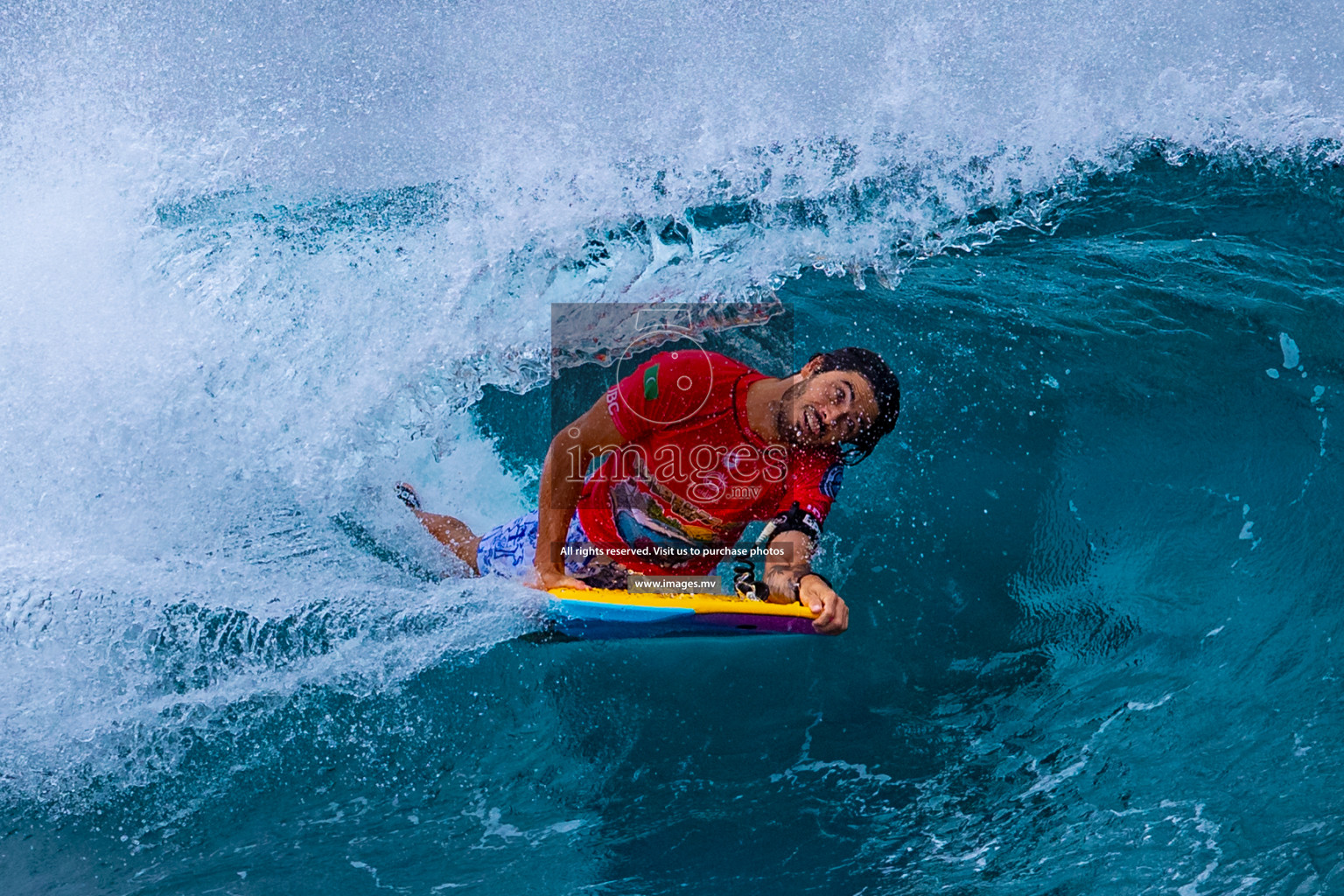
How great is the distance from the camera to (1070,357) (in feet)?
13.0

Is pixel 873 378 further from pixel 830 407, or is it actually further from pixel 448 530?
pixel 448 530

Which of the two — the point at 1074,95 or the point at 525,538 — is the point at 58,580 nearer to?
the point at 525,538

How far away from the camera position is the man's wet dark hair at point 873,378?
2.07 meters

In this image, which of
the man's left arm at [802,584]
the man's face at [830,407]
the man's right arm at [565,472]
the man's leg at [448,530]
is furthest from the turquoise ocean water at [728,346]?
the man's face at [830,407]

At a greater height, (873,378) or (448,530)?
(873,378)

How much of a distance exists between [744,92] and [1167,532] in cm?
278

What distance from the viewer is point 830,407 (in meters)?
2.07

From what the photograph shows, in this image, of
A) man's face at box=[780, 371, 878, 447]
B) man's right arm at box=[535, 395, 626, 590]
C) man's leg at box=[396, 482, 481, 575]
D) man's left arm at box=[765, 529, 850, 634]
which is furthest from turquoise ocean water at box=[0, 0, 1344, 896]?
man's face at box=[780, 371, 878, 447]

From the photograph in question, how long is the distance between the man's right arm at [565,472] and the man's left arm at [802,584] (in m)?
0.46

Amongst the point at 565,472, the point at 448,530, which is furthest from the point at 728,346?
the point at 565,472

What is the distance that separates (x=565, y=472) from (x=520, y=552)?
0.61 meters

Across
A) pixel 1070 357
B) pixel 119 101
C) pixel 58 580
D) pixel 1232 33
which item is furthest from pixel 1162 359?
pixel 119 101

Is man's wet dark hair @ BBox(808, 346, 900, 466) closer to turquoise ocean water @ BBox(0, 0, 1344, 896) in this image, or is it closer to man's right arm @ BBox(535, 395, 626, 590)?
man's right arm @ BBox(535, 395, 626, 590)

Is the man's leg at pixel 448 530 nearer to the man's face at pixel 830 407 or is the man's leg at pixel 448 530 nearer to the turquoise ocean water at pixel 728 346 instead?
the turquoise ocean water at pixel 728 346
